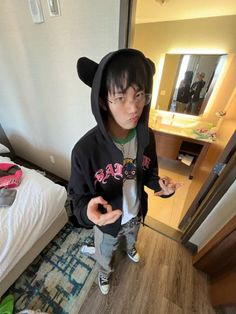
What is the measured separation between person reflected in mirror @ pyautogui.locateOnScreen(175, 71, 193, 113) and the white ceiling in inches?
21.5

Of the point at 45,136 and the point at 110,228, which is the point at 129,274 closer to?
the point at 110,228

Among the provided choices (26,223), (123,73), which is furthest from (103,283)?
(123,73)

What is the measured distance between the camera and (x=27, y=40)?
1.01m

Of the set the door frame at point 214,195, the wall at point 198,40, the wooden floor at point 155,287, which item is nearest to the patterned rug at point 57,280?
the wooden floor at point 155,287

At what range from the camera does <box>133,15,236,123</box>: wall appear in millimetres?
1510

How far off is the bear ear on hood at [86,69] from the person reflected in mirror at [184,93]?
180 cm

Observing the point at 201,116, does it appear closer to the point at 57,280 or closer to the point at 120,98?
the point at 120,98

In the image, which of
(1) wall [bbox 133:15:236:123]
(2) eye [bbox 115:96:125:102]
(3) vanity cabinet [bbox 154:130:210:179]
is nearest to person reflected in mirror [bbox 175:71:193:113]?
(1) wall [bbox 133:15:236:123]

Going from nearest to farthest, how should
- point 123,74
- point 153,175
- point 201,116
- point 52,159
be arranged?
point 123,74 < point 153,175 < point 52,159 < point 201,116

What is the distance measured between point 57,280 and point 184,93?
2432 millimetres

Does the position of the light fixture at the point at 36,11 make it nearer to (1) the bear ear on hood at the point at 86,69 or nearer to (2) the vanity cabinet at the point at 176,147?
(1) the bear ear on hood at the point at 86,69

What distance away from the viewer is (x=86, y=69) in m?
0.50

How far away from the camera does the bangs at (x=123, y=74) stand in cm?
46

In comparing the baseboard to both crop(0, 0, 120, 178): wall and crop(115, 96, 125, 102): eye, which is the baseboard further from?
crop(115, 96, 125, 102): eye
